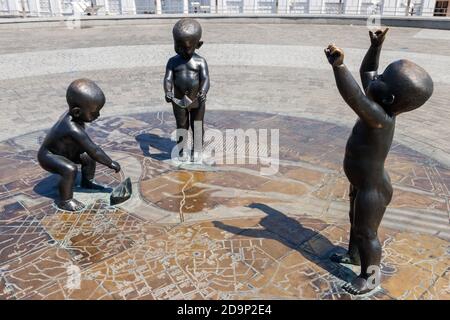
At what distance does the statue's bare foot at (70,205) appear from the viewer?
14.1 feet

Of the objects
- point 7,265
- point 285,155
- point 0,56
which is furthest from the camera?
point 0,56

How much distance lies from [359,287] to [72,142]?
3071 millimetres

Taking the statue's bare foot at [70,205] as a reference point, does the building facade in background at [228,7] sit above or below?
above

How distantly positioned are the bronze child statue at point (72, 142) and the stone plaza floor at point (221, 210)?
331 mm

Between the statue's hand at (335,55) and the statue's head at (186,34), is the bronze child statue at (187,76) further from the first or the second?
the statue's hand at (335,55)

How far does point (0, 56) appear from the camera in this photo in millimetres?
11984

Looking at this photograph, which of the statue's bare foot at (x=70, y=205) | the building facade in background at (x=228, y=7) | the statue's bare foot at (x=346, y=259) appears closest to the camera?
the statue's bare foot at (x=346, y=259)

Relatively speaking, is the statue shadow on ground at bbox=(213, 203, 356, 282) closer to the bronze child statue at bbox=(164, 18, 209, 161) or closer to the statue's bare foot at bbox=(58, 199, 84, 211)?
the statue's bare foot at bbox=(58, 199, 84, 211)

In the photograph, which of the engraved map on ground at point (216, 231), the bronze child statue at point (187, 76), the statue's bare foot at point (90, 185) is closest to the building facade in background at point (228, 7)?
the bronze child statue at point (187, 76)
